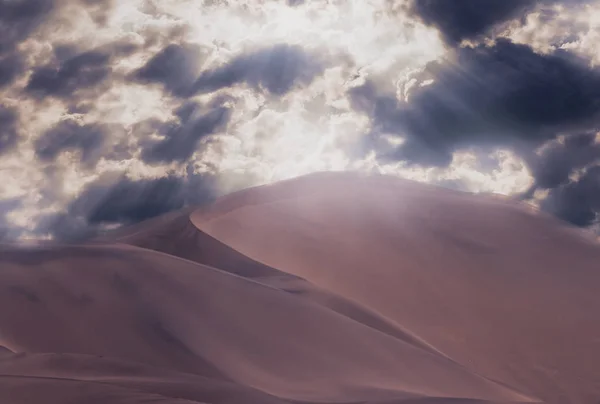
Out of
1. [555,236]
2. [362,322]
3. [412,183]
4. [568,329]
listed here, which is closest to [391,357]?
[362,322]

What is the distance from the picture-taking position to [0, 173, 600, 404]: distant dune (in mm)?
11742

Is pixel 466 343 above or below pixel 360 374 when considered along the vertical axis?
above

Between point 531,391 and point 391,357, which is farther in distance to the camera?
point 531,391

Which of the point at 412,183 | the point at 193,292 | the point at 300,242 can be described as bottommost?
the point at 193,292

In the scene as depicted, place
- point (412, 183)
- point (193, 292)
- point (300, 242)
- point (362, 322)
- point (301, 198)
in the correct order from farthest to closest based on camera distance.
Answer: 1. point (412, 183)
2. point (301, 198)
3. point (300, 242)
4. point (362, 322)
5. point (193, 292)

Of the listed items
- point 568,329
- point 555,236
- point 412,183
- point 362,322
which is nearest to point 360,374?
point 362,322

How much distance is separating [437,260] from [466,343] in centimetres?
603

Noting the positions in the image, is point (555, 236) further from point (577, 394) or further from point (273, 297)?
point (273, 297)

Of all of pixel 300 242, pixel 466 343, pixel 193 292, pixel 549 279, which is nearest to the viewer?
pixel 193 292

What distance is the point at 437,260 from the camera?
82.3ft

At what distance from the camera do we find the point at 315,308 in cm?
1695

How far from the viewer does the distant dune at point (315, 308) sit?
1174 cm

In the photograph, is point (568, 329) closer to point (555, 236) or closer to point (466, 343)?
point (466, 343)

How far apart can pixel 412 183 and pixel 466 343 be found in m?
15.6
